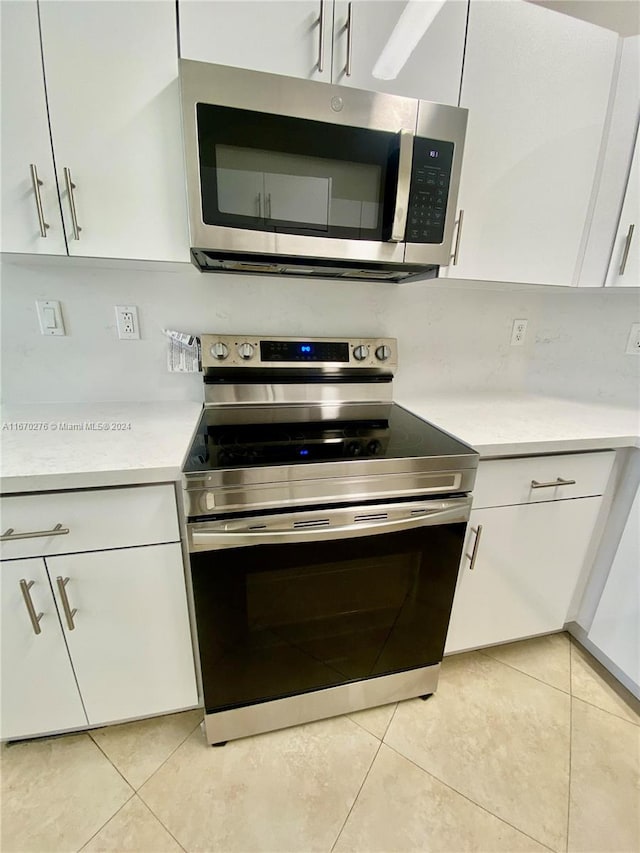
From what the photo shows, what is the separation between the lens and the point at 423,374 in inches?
64.2

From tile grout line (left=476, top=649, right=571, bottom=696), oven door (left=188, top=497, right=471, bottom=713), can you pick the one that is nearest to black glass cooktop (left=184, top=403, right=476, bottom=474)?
oven door (left=188, top=497, right=471, bottom=713)

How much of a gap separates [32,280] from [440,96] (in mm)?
1389

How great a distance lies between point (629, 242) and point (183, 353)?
5.40 ft

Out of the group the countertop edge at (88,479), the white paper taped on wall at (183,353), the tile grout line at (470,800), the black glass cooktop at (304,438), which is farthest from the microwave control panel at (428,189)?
the tile grout line at (470,800)

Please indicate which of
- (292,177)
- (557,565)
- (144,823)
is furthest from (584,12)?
(144,823)

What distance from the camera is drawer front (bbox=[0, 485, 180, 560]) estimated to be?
866mm

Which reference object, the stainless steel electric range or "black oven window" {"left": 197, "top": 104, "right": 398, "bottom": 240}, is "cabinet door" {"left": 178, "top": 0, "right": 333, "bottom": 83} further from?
the stainless steel electric range

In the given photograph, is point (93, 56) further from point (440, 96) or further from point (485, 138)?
point (485, 138)

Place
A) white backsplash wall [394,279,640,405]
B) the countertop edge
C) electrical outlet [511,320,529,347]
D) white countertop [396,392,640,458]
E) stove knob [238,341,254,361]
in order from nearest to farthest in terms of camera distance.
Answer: the countertop edge
white countertop [396,392,640,458]
stove knob [238,341,254,361]
white backsplash wall [394,279,640,405]
electrical outlet [511,320,529,347]

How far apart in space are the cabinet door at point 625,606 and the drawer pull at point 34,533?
1.76 metres

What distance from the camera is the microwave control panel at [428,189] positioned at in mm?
1003

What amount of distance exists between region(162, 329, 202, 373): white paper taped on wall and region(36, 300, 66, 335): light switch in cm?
34

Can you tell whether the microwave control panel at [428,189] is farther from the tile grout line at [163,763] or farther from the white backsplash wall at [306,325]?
the tile grout line at [163,763]

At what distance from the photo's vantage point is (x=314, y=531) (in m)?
0.96
